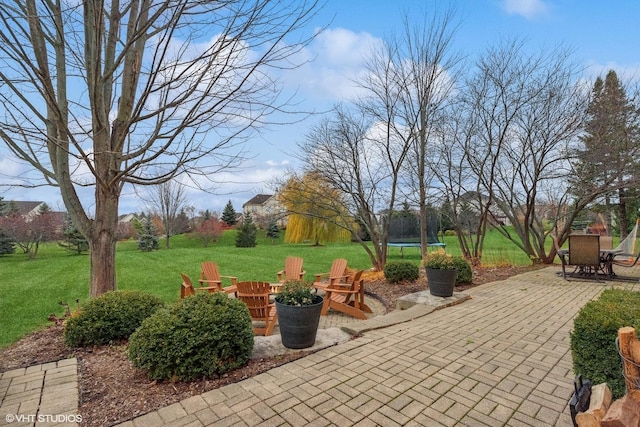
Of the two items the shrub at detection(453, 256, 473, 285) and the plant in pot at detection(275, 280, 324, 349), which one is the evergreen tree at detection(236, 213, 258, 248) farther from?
the plant in pot at detection(275, 280, 324, 349)

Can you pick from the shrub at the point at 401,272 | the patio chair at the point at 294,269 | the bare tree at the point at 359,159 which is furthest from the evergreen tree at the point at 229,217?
the shrub at the point at 401,272

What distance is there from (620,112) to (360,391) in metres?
10.5

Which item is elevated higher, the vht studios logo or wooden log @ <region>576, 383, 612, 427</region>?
wooden log @ <region>576, 383, 612, 427</region>

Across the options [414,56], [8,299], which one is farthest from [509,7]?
[8,299]

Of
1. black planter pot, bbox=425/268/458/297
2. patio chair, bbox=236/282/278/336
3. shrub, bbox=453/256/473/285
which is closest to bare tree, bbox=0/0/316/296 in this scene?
patio chair, bbox=236/282/278/336

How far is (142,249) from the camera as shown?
79.4ft

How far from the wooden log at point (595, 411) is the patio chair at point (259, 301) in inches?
132

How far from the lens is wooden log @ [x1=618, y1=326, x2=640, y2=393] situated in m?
1.35

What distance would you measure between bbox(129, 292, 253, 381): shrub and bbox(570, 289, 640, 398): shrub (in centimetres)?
255

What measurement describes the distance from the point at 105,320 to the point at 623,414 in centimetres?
423

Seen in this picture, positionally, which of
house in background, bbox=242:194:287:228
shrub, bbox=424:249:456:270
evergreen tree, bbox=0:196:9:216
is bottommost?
shrub, bbox=424:249:456:270

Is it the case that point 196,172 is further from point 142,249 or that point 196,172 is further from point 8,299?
point 142,249

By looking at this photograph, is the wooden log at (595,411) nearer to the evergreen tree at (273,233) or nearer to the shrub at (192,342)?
the shrub at (192,342)

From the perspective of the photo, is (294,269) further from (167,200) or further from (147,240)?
(147,240)
